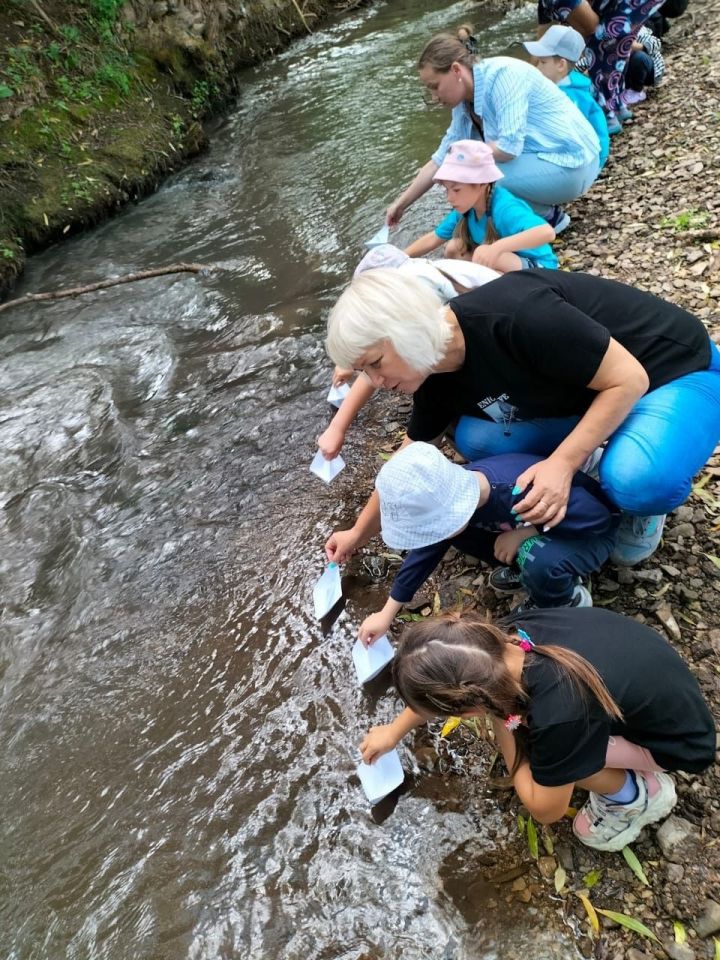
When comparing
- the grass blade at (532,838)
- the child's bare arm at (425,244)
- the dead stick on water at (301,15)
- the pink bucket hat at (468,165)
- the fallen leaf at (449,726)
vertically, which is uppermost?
the dead stick on water at (301,15)

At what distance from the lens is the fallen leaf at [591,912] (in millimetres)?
1594

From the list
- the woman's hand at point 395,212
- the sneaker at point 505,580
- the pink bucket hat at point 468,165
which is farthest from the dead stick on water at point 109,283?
the sneaker at point 505,580

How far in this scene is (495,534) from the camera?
6.89 ft

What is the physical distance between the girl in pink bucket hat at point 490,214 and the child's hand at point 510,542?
4.53 ft

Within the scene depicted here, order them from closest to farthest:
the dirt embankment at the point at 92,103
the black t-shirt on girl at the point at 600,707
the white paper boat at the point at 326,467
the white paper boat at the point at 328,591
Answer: the black t-shirt on girl at the point at 600,707 → the white paper boat at the point at 328,591 → the white paper boat at the point at 326,467 → the dirt embankment at the point at 92,103

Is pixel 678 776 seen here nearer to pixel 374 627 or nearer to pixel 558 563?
pixel 558 563

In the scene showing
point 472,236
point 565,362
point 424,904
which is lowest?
point 424,904

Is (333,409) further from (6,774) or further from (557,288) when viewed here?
(6,774)

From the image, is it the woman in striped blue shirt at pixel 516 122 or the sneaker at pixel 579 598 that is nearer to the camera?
the sneaker at pixel 579 598

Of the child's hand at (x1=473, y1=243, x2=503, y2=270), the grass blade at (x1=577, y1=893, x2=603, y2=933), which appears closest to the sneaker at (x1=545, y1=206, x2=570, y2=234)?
the child's hand at (x1=473, y1=243, x2=503, y2=270)

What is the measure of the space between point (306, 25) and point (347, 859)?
11543 millimetres

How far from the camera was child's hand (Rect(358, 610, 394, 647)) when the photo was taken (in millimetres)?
2105

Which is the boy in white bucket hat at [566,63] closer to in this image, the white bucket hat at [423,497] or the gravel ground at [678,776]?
the gravel ground at [678,776]

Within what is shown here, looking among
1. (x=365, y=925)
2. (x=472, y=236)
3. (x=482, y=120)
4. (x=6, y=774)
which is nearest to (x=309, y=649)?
(x=365, y=925)
